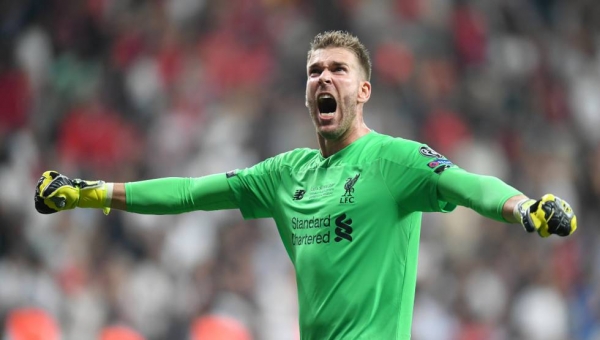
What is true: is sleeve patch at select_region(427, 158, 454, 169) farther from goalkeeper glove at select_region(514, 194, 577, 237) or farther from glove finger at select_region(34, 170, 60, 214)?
glove finger at select_region(34, 170, 60, 214)

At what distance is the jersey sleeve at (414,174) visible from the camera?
3760 millimetres

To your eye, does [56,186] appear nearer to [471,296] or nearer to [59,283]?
[59,283]

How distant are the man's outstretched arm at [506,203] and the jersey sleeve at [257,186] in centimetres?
104

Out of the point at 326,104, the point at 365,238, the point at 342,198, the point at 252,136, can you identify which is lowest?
the point at 365,238

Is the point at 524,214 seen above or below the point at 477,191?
below

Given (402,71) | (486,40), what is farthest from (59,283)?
(486,40)

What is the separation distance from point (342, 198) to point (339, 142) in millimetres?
404

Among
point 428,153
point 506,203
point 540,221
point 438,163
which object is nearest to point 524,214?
point 540,221

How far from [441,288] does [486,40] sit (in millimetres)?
3278

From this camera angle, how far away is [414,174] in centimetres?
384

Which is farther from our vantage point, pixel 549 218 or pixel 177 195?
pixel 177 195

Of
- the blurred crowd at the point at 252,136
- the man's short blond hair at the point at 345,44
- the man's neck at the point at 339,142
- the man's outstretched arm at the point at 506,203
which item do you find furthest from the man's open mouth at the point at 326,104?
the blurred crowd at the point at 252,136

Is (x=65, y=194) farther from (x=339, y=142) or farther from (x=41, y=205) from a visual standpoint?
(x=339, y=142)

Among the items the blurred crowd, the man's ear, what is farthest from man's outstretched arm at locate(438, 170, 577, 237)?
the blurred crowd
